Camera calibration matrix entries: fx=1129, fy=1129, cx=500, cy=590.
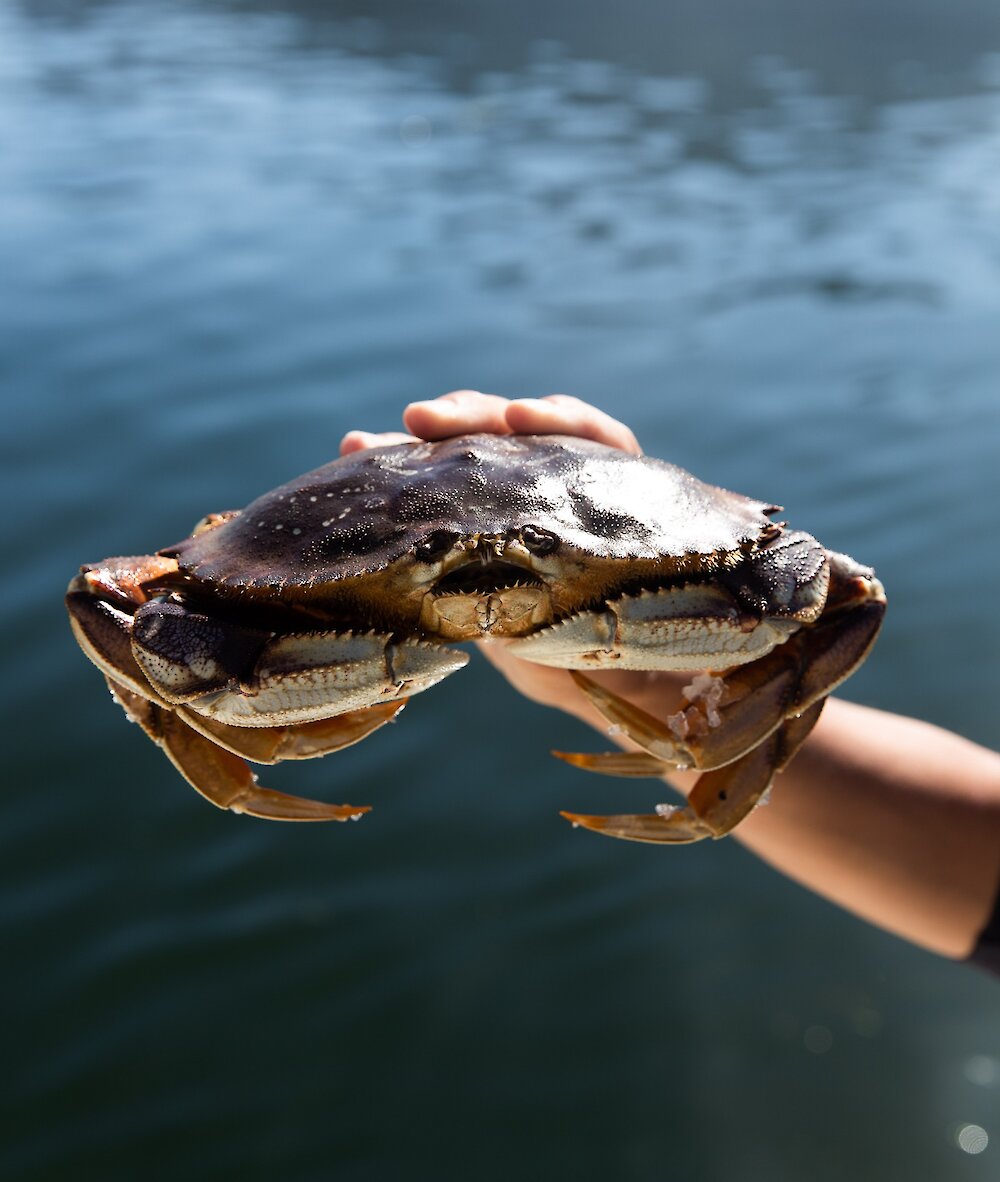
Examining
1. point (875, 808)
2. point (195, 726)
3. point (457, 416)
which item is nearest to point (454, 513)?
point (195, 726)

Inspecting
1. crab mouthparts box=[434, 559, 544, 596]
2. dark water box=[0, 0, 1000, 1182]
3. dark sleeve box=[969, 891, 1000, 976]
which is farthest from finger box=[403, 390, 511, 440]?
dark water box=[0, 0, 1000, 1182]

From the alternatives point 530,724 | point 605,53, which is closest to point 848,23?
point 605,53

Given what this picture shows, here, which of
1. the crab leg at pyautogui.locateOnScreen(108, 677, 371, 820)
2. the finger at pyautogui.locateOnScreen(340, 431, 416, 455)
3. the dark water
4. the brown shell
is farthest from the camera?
the dark water

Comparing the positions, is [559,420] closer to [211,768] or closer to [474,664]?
[211,768]

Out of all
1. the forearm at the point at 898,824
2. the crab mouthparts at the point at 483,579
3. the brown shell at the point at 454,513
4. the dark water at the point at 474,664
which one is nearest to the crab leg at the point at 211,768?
the brown shell at the point at 454,513

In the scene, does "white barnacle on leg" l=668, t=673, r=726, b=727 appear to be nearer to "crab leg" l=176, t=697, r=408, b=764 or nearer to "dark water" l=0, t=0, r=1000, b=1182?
"crab leg" l=176, t=697, r=408, b=764

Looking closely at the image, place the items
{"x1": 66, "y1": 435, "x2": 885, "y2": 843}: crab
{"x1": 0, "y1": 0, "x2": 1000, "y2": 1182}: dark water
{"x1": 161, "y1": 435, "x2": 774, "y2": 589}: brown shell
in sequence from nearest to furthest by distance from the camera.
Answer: {"x1": 66, "y1": 435, "x2": 885, "y2": 843}: crab
{"x1": 161, "y1": 435, "x2": 774, "y2": 589}: brown shell
{"x1": 0, "y1": 0, "x2": 1000, "y2": 1182}: dark water

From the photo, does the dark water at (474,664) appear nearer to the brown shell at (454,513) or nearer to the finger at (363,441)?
the finger at (363,441)

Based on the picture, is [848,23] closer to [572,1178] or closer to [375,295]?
[375,295]

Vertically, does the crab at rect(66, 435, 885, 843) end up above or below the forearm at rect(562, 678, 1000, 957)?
above
